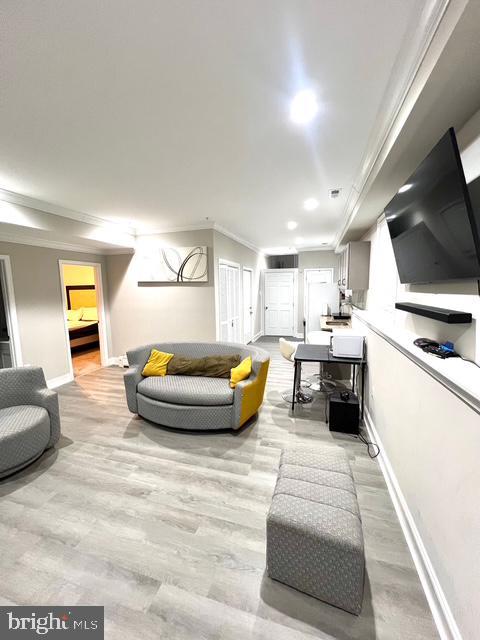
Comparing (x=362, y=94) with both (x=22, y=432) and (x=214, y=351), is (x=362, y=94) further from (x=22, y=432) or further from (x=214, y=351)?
(x=22, y=432)

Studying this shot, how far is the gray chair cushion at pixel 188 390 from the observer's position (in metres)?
2.72

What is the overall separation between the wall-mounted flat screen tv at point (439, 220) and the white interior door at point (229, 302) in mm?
3453

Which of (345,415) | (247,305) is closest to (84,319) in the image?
(247,305)

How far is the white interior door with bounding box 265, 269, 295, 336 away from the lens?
26.5ft

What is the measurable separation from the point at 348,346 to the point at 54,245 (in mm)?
4754

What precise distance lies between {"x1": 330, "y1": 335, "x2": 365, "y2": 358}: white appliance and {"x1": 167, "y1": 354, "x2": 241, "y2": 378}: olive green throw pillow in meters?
1.19

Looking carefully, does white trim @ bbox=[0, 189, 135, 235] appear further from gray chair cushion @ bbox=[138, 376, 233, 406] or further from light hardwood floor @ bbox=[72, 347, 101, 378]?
light hardwood floor @ bbox=[72, 347, 101, 378]

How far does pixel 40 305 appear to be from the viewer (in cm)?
414

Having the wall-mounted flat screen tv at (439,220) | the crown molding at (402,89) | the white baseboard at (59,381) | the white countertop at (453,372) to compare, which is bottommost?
the white baseboard at (59,381)

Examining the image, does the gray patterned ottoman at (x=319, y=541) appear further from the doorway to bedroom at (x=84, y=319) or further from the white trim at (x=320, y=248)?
the white trim at (x=320, y=248)

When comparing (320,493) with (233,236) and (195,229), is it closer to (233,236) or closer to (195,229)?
(195,229)

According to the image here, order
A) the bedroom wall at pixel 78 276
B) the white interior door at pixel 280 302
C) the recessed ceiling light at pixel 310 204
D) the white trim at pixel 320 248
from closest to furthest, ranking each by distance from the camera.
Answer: the recessed ceiling light at pixel 310 204
the white trim at pixel 320 248
the bedroom wall at pixel 78 276
the white interior door at pixel 280 302

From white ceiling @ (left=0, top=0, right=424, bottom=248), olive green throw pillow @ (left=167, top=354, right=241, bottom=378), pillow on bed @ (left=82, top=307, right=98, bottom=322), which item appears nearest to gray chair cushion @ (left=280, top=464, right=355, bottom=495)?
olive green throw pillow @ (left=167, top=354, right=241, bottom=378)

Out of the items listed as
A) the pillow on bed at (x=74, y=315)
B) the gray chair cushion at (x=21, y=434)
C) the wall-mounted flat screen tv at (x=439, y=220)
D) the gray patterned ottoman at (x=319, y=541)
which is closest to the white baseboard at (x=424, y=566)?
the gray patterned ottoman at (x=319, y=541)
